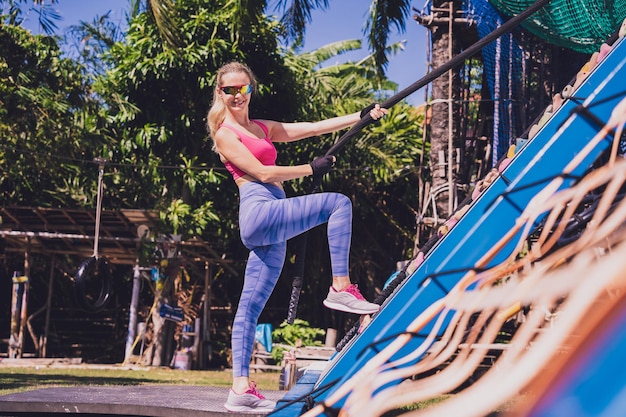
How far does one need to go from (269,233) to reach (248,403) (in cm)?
75

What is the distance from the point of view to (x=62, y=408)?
413 cm

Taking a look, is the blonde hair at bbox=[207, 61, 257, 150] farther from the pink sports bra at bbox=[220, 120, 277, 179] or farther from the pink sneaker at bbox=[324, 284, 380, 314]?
the pink sneaker at bbox=[324, 284, 380, 314]

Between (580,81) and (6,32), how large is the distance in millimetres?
14027

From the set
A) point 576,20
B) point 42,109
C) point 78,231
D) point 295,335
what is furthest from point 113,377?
point 576,20

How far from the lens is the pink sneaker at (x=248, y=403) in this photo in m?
3.42

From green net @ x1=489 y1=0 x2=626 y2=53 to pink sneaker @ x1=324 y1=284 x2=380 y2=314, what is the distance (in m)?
5.24

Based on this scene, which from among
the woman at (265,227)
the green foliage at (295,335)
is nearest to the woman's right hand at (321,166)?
the woman at (265,227)

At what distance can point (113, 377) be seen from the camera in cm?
1227

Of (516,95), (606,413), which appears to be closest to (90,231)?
(516,95)

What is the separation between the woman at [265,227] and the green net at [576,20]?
497cm

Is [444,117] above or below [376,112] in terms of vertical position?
above

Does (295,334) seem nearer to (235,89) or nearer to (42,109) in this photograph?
(42,109)

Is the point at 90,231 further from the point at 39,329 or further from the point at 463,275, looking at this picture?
the point at 463,275

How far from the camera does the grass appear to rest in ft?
34.6
